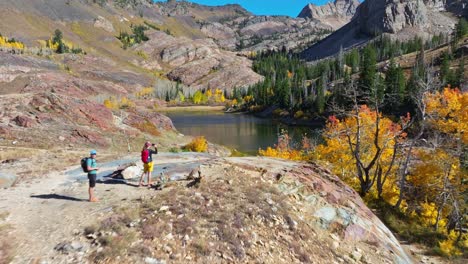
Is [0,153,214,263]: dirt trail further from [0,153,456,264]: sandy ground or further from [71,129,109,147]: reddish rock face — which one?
[71,129,109,147]: reddish rock face

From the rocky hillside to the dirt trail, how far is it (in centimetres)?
4

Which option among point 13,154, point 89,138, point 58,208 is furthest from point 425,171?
point 89,138

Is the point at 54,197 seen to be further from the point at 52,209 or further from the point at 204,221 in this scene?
the point at 204,221

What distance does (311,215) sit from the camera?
1547 cm

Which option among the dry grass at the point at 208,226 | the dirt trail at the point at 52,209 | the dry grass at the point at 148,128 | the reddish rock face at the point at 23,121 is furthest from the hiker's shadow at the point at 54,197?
the dry grass at the point at 148,128

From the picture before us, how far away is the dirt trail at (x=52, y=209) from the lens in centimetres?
1159

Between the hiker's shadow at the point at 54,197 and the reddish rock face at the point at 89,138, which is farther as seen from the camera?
the reddish rock face at the point at 89,138

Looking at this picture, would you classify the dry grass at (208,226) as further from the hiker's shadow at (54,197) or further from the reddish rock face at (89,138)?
the reddish rock face at (89,138)

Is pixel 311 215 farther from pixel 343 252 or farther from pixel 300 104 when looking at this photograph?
pixel 300 104

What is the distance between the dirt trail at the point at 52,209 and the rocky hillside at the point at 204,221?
0.04m

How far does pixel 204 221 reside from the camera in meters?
13.2

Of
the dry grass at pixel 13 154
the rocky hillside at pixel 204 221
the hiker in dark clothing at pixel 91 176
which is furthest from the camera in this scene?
the dry grass at pixel 13 154

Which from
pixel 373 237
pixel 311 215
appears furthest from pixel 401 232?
pixel 311 215

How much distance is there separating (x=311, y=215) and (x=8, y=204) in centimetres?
1377
